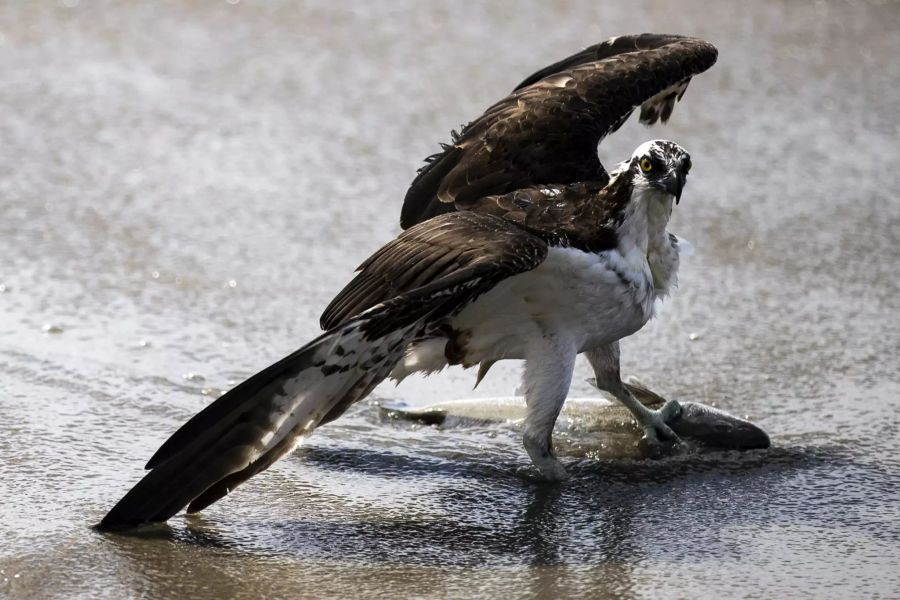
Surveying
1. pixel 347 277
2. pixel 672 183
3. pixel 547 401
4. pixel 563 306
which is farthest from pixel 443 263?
pixel 347 277

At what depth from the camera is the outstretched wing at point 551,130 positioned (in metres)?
5.52

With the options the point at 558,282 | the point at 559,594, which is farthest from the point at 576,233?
the point at 559,594

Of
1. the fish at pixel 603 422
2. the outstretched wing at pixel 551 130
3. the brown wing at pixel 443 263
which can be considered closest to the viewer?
the brown wing at pixel 443 263

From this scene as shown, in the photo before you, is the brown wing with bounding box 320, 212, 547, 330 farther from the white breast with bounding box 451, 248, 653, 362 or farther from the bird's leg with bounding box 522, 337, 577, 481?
the bird's leg with bounding box 522, 337, 577, 481

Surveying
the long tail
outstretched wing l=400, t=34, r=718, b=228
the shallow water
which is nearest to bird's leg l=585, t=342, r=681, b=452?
the shallow water

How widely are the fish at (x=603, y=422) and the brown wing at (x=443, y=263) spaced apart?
841 millimetres

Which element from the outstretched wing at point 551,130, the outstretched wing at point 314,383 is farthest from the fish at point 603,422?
the outstretched wing at point 314,383

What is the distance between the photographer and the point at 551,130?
559 cm

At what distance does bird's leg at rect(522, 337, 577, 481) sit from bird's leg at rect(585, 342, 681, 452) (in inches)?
17.2

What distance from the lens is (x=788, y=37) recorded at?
32.5 feet

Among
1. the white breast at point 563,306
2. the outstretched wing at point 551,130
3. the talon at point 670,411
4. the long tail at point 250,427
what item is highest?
the outstretched wing at point 551,130

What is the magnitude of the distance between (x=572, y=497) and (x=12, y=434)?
1930 mm

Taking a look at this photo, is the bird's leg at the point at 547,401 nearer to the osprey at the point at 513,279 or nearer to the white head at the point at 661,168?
the osprey at the point at 513,279

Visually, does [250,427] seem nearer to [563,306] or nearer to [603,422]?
[563,306]
